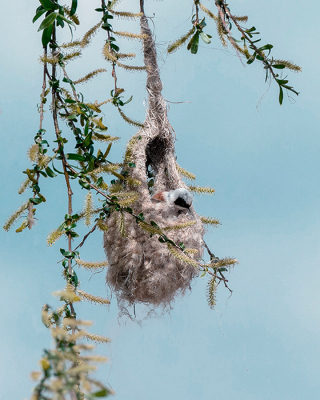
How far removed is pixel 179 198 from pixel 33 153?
2.35ft

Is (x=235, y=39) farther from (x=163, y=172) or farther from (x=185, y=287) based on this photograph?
(x=185, y=287)

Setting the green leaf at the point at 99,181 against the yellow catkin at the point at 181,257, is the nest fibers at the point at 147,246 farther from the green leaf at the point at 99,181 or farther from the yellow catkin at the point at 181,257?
the green leaf at the point at 99,181

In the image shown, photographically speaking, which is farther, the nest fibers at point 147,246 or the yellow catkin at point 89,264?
the nest fibers at point 147,246

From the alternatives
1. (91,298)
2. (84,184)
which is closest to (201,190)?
(84,184)

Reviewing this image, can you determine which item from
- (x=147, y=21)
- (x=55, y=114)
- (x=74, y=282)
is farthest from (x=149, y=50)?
(x=74, y=282)

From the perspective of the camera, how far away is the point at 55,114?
1.49 meters

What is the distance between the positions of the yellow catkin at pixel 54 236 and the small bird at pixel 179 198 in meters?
0.67

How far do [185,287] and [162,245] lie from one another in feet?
0.78

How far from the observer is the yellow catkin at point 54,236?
1321 millimetres

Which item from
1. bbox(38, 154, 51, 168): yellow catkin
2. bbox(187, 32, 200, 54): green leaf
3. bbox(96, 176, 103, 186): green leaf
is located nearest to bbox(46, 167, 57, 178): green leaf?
bbox(38, 154, 51, 168): yellow catkin

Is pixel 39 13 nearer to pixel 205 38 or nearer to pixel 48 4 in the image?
pixel 48 4

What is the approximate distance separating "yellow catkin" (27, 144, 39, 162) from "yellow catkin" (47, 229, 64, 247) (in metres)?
0.21

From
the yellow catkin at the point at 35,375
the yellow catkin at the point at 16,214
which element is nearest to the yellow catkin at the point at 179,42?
the yellow catkin at the point at 16,214

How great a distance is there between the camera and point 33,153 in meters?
1.35
